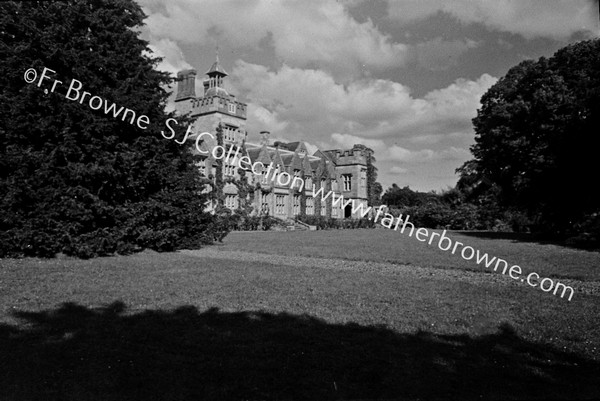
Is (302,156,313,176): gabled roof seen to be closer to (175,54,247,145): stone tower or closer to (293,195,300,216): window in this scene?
(293,195,300,216): window

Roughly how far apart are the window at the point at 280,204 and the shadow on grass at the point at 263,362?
38.8 meters

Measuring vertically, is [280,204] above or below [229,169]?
below

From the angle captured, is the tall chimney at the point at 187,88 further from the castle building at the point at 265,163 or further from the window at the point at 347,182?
the window at the point at 347,182

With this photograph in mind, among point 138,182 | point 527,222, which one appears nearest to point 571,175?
point 527,222

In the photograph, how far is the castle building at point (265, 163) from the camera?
38.2 metres

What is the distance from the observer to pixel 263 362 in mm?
4676

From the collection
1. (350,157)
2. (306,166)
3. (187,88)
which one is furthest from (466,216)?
(187,88)

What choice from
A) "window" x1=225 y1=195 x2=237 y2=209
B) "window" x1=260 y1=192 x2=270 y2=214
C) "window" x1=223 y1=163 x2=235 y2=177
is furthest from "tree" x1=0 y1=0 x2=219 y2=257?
"window" x1=260 y1=192 x2=270 y2=214

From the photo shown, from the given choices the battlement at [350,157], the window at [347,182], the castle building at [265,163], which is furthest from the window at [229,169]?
the battlement at [350,157]

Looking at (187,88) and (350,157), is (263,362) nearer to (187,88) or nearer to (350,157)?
(187,88)

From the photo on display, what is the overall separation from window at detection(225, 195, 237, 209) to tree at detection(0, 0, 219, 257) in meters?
22.5

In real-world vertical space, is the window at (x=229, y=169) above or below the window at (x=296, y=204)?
above

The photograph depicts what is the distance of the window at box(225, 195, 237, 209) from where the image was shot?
39344 millimetres

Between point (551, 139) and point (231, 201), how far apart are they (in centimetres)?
2549
